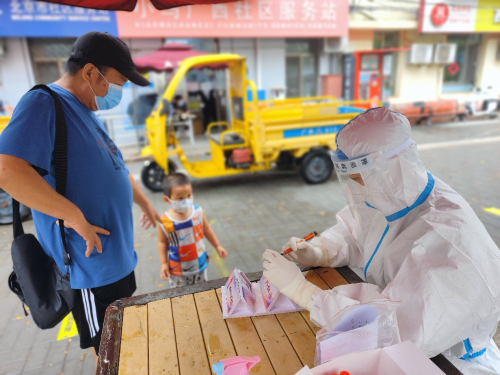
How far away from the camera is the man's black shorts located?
1838 mm

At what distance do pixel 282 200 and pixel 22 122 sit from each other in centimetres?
449

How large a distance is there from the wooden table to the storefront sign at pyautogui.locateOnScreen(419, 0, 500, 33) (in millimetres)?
13466

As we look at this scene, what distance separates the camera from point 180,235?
2.55 meters

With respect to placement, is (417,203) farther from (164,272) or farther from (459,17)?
(459,17)

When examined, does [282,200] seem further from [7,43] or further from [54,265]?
[7,43]

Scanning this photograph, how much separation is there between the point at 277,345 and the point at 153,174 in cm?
512

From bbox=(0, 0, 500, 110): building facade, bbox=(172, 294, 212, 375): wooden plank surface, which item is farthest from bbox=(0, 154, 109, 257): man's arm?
bbox=(0, 0, 500, 110): building facade

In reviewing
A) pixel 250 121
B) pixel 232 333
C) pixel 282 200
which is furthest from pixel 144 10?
pixel 232 333

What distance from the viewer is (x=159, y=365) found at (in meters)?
1.29

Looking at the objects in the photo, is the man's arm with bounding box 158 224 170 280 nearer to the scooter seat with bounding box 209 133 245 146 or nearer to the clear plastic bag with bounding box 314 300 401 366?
the clear plastic bag with bounding box 314 300 401 366

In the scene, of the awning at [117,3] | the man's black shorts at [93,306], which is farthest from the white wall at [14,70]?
the man's black shorts at [93,306]

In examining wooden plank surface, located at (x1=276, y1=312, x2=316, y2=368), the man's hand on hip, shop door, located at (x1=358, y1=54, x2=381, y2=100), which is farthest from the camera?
shop door, located at (x1=358, y1=54, x2=381, y2=100)

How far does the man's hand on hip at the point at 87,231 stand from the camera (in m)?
1.54

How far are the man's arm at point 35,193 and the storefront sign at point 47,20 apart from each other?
8581 mm
